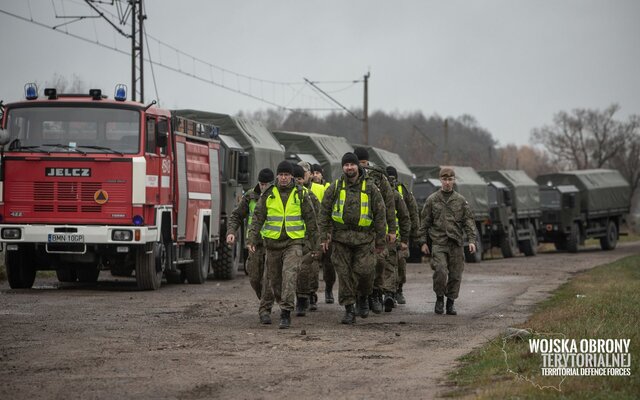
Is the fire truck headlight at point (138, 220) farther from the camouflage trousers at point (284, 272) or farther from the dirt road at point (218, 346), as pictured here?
the camouflage trousers at point (284, 272)

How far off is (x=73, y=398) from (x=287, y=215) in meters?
5.87

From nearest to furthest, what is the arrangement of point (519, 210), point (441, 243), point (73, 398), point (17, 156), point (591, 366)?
point (73, 398) → point (591, 366) → point (441, 243) → point (17, 156) → point (519, 210)

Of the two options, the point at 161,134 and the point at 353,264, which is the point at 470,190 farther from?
the point at 353,264

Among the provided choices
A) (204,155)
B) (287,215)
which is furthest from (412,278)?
(287,215)

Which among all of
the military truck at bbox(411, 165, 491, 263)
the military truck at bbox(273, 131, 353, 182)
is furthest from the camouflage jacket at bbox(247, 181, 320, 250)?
the military truck at bbox(411, 165, 491, 263)

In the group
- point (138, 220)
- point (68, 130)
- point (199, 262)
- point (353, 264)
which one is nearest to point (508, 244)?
point (199, 262)

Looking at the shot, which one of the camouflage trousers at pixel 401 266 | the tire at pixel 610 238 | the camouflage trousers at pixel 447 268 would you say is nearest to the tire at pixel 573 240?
the tire at pixel 610 238

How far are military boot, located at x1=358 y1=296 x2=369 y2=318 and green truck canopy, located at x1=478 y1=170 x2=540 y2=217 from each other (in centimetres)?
2843

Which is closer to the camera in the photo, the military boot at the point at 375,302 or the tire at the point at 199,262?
the military boot at the point at 375,302

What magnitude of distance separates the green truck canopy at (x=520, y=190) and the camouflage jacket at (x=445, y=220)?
27259 millimetres

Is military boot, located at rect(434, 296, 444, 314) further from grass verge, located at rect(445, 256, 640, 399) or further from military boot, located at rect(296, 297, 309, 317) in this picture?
military boot, located at rect(296, 297, 309, 317)

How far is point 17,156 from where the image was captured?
61.0 ft

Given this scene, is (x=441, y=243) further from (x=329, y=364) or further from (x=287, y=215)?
(x=329, y=364)

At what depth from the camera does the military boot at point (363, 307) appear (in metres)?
15.0
